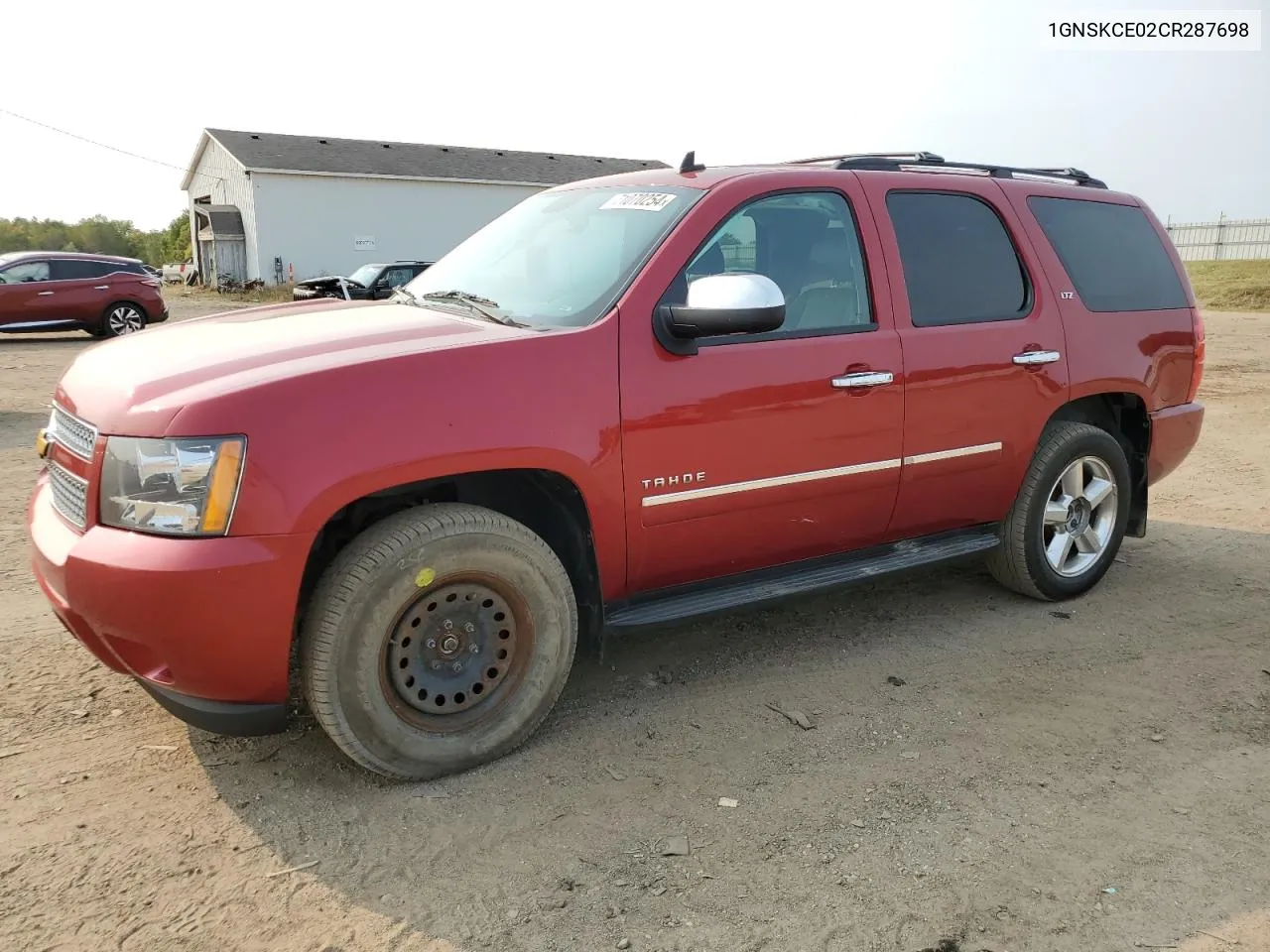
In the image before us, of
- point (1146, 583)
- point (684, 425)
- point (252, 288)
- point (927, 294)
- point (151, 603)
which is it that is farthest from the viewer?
point (252, 288)

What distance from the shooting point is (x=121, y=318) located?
1764cm

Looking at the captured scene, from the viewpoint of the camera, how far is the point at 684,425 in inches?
130

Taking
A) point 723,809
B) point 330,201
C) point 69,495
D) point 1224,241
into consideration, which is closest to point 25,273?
point 330,201

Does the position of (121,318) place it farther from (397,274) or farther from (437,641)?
(437,641)

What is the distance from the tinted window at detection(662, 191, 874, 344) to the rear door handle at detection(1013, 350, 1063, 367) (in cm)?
86

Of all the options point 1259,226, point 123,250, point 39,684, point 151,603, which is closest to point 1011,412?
point 151,603

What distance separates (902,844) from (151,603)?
7.28 feet

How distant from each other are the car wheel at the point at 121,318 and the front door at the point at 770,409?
16806 mm

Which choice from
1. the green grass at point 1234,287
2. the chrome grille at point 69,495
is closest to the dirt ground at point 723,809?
the chrome grille at point 69,495

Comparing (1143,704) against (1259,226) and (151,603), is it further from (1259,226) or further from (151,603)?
(1259,226)

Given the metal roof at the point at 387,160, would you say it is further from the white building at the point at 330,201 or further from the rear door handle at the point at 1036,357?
the rear door handle at the point at 1036,357

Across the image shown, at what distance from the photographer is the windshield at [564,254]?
11.1 feet

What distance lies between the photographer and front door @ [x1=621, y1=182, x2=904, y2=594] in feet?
10.7

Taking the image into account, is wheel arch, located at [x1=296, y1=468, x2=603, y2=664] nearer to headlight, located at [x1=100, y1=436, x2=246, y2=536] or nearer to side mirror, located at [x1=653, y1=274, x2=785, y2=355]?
headlight, located at [x1=100, y1=436, x2=246, y2=536]
